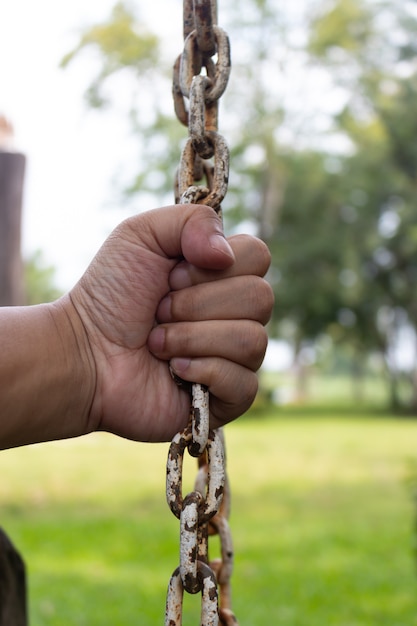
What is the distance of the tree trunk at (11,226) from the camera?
5242 mm

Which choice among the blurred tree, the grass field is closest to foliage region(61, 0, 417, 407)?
the blurred tree

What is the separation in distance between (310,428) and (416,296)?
6.93m

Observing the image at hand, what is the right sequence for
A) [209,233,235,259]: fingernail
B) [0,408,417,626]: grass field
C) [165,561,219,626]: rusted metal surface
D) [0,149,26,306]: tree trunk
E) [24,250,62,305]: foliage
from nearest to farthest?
[165,561,219,626]: rusted metal surface, [209,233,235,259]: fingernail, [0,408,417,626]: grass field, [0,149,26,306]: tree trunk, [24,250,62,305]: foliage

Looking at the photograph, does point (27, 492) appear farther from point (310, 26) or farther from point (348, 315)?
point (348, 315)

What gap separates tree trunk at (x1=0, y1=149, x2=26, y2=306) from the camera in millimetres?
5242

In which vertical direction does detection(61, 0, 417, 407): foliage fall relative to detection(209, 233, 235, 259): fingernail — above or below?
above

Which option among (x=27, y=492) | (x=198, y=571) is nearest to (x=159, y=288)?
(x=198, y=571)

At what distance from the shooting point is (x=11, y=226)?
220 inches

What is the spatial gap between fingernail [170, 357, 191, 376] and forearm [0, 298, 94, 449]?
0.55ft

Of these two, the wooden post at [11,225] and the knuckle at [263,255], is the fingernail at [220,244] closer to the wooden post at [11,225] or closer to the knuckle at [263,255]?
the knuckle at [263,255]

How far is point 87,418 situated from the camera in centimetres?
138

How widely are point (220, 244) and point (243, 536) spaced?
498 cm

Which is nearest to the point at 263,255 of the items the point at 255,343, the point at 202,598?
the point at 255,343

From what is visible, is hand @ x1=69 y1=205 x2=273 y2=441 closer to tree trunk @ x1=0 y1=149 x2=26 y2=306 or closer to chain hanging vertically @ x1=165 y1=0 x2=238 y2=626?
chain hanging vertically @ x1=165 y1=0 x2=238 y2=626
